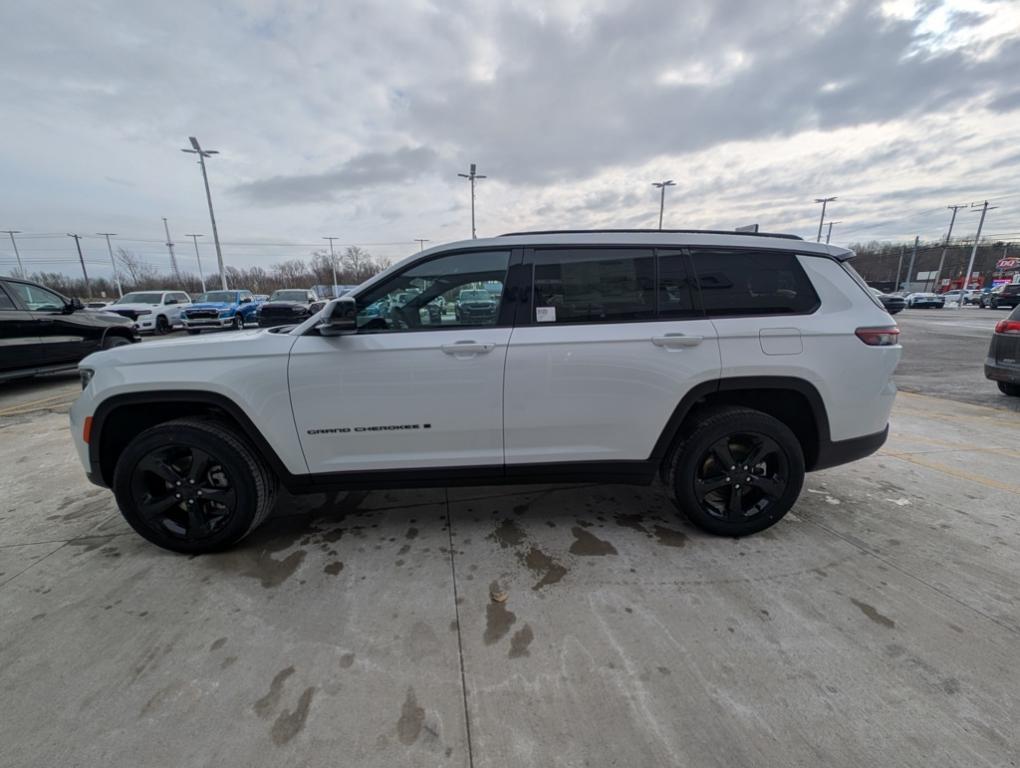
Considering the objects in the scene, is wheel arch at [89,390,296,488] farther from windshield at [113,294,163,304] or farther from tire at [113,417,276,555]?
windshield at [113,294,163,304]

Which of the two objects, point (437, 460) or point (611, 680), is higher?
point (437, 460)

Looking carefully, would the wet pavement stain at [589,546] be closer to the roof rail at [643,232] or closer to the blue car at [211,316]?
the roof rail at [643,232]

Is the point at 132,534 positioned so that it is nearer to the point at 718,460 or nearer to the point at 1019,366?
the point at 718,460

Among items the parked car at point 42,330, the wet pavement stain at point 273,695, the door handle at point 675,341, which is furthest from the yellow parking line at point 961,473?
the parked car at point 42,330

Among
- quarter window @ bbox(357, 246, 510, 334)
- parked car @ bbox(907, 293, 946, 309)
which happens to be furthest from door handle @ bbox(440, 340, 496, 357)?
parked car @ bbox(907, 293, 946, 309)

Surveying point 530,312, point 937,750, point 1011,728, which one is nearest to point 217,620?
point 530,312

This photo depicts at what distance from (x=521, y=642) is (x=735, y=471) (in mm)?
1622

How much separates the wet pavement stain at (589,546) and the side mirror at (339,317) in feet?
6.04

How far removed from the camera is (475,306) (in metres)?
2.59

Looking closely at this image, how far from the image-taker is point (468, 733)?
1.59m

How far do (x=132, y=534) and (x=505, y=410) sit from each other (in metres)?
2.61

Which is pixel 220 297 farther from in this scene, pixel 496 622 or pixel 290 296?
pixel 496 622

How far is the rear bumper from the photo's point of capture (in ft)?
8.95

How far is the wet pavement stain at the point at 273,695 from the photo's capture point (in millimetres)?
1679
